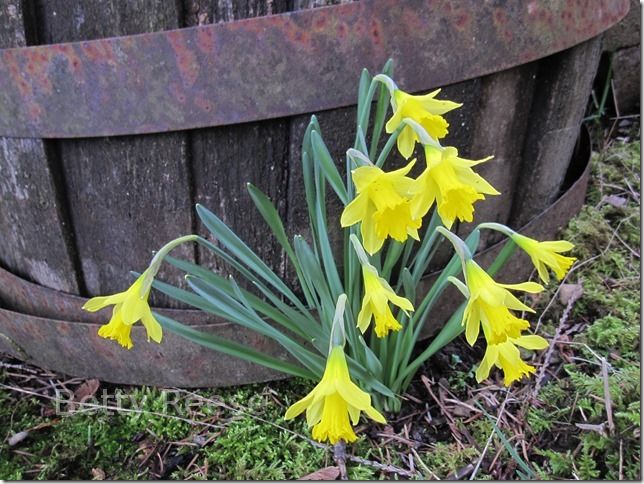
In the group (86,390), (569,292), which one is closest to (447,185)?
(569,292)

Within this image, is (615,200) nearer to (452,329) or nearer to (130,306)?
(452,329)

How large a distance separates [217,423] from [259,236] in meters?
0.44

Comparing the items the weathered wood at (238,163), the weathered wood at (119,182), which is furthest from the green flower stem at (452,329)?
the weathered wood at (119,182)

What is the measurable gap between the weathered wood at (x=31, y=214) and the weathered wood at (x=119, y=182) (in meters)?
0.03

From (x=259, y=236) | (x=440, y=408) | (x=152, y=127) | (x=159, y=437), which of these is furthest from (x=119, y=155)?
(x=440, y=408)

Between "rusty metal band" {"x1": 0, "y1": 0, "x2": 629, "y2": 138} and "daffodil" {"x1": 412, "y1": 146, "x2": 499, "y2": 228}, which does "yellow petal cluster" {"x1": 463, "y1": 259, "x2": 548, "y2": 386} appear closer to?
"daffodil" {"x1": 412, "y1": 146, "x2": 499, "y2": 228}

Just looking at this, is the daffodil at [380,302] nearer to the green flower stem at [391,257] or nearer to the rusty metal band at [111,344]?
the green flower stem at [391,257]

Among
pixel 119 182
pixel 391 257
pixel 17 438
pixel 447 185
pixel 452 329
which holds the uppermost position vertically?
pixel 447 185

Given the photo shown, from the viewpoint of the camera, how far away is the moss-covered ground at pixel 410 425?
1.17 metres

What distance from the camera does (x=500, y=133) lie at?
1349mm

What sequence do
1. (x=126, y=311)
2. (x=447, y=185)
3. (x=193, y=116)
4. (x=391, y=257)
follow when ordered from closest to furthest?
(x=447, y=185) → (x=126, y=311) → (x=193, y=116) → (x=391, y=257)

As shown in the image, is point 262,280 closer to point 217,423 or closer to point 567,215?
point 217,423

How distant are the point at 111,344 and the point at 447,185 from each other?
90cm

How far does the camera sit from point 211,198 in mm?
1206
